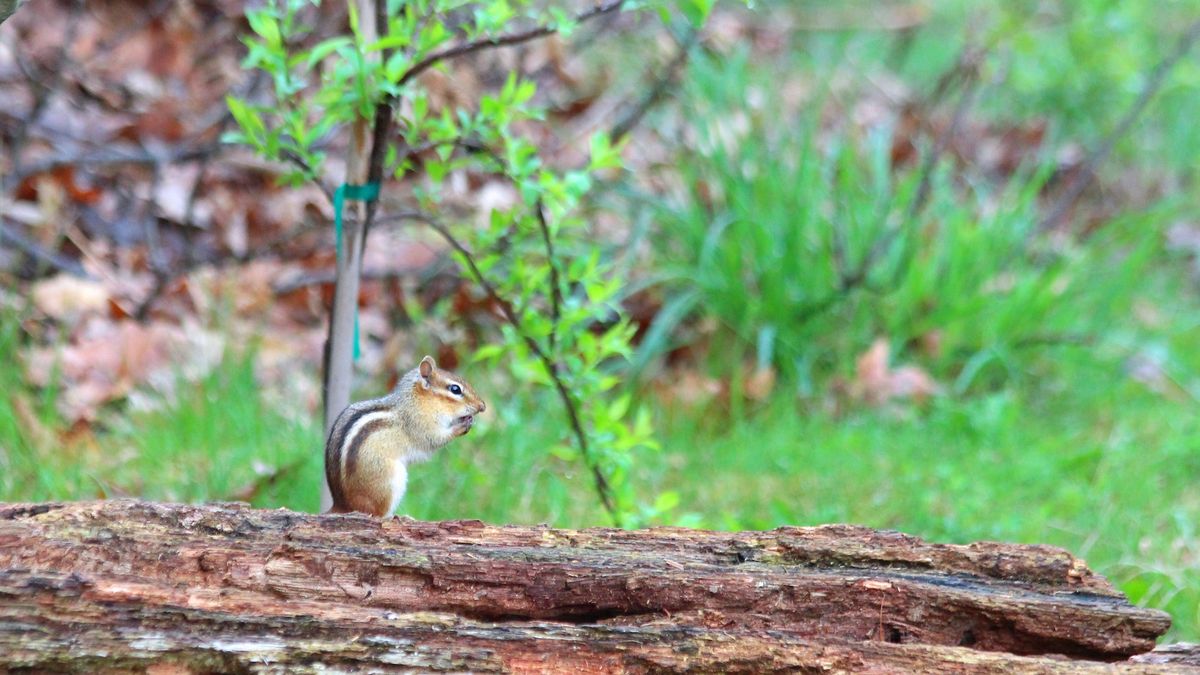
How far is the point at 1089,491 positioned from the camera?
4355mm

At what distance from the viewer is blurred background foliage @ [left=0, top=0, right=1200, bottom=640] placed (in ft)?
13.0

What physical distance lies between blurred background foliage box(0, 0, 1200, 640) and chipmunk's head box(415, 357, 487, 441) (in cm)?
49

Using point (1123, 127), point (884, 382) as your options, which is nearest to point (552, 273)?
point (884, 382)

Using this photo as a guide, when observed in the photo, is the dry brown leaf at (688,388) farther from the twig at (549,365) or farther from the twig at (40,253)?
the twig at (40,253)

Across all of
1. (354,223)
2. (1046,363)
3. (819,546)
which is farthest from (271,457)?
(1046,363)

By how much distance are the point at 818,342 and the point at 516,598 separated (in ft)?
11.5

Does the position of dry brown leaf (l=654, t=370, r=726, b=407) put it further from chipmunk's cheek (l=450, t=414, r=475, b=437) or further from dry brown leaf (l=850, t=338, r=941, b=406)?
chipmunk's cheek (l=450, t=414, r=475, b=437)

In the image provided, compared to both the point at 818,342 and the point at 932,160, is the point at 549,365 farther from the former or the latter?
the point at 932,160

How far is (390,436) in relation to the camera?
2.58 m

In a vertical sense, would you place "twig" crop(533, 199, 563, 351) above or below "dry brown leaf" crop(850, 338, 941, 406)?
below

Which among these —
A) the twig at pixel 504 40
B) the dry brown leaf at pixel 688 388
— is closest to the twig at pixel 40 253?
the dry brown leaf at pixel 688 388

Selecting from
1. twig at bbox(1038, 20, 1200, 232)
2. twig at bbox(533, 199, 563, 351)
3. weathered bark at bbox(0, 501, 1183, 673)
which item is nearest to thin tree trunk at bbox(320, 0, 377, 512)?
twig at bbox(533, 199, 563, 351)

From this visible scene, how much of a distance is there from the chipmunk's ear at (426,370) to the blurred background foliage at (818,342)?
22.5 inches

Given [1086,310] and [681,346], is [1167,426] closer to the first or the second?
[1086,310]
